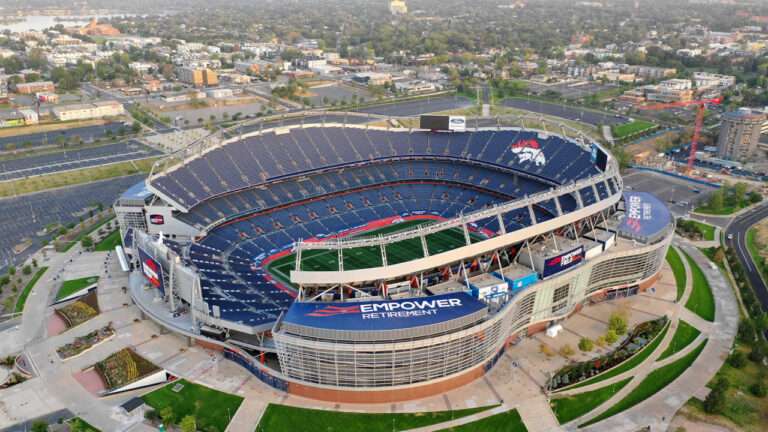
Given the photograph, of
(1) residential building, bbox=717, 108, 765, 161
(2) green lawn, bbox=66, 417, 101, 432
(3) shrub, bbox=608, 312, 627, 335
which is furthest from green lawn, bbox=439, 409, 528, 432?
(1) residential building, bbox=717, 108, 765, 161

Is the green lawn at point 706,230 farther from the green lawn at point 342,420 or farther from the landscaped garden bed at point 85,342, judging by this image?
the landscaped garden bed at point 85,342

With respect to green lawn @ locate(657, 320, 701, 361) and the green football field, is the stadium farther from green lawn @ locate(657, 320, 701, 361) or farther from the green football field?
green lawn @ locate(657, 320, 701, 361)

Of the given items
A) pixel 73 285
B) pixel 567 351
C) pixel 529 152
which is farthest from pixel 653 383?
pixel 73 285

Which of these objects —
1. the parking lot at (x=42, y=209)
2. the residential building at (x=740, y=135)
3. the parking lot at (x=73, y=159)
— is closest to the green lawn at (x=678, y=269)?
the residential building at (x=740, y=135)

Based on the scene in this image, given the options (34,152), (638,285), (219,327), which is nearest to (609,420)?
(638,285)

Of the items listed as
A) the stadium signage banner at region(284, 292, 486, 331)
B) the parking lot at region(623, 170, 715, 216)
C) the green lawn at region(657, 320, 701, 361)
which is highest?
the stadium signage banner at region(284, 292, 486, 331)

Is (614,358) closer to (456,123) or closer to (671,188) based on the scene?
(456,123)
